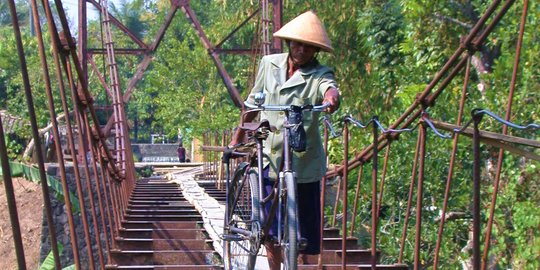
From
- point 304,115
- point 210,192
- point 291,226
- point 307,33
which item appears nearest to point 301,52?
point 307,33

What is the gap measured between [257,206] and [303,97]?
0.45 meters

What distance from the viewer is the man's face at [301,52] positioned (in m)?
3.75

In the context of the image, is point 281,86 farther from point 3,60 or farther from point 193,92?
point 3,60

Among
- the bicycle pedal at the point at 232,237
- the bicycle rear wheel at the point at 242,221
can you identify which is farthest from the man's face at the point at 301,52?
the bicycle pedal at the point at 232,237

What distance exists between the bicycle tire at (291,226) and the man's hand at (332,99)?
10.6 inches

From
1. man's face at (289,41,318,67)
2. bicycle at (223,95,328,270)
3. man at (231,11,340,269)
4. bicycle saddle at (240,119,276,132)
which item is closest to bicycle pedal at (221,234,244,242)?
bicycle at (223,95,328,270)

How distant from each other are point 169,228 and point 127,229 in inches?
12.2

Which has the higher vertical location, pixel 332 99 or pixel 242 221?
pixel 332 99

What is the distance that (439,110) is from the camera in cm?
757

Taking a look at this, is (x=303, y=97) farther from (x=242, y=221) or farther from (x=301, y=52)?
(x=242, y=221)

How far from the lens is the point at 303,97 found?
3793 millimetres

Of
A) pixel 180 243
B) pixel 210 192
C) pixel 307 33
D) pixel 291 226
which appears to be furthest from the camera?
pixel 210 192

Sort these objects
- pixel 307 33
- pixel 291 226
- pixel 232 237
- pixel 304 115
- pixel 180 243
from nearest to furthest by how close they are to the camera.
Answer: pixel 291 226
pixel 307 33
pixel 304 115
pixel 232 237
pixel 180 243

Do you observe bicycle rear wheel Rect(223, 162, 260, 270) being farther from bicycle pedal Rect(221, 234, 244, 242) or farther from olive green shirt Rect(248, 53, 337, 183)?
olive green shirt Rect(248, 53, 337, 183)
